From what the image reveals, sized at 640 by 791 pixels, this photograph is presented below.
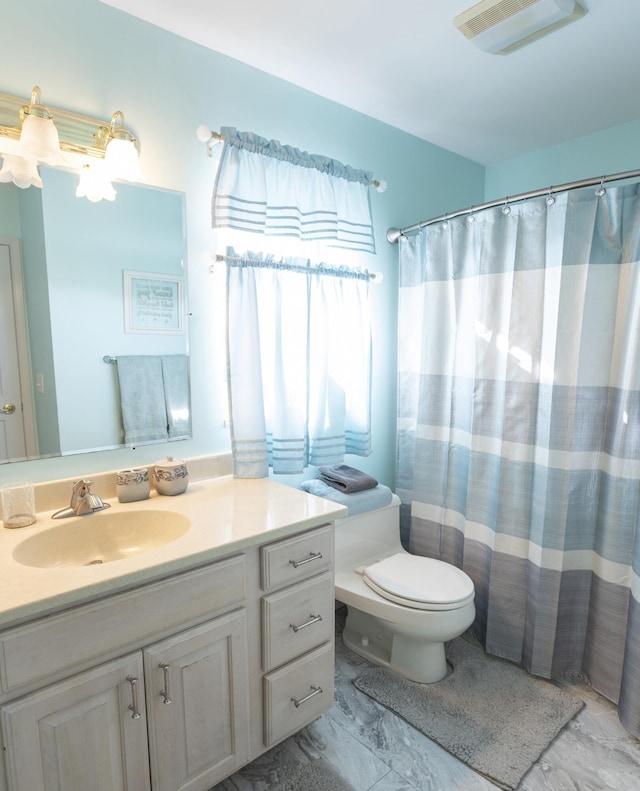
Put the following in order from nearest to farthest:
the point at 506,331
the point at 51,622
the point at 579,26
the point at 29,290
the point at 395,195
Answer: the point at 51,622
the point at 29,290
the point at 579,26
the point at 506,331
the point at 395,195

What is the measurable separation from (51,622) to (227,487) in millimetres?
767

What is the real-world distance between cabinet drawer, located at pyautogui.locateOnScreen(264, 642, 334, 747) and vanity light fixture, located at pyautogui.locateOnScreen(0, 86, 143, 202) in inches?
61.9

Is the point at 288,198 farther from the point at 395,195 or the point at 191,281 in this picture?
the point at 395,195

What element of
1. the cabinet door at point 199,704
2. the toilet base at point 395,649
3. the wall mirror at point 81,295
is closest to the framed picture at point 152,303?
the wall mirror at point 81,295

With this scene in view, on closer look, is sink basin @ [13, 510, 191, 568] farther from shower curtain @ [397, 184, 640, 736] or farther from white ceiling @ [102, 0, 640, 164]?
white ceiling @ [102, 0, 640, 164]

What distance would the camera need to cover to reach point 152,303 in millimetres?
1620

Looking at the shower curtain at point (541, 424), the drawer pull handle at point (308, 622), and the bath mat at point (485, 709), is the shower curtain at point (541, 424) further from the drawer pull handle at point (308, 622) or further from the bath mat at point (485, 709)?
the drawer pull handle at point (308, 622)

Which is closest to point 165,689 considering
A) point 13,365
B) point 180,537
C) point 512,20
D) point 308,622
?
point 180,537

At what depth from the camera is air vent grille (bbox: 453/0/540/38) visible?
4.59ft

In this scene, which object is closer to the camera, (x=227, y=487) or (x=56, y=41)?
(x=56, y=41)

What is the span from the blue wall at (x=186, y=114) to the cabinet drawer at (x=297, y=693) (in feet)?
2.54

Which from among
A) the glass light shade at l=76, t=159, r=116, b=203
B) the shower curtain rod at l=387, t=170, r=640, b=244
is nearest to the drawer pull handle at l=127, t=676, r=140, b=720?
the glass light shade at l=76, t=159, r=116, b=203

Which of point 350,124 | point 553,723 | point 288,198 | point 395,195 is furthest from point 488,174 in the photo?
point 553,723

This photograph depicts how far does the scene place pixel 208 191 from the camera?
1.72 meters
